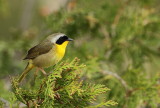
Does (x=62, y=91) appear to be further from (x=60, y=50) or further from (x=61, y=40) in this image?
(x=61, y=40)

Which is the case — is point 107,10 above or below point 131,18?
above

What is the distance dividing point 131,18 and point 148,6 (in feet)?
2.34

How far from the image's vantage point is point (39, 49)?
2.97 m

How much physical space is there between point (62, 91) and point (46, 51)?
0.93 meters

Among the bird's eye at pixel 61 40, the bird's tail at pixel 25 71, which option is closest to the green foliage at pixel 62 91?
the bird's tail at pixel 25 71

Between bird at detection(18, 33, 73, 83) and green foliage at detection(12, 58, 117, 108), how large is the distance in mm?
677

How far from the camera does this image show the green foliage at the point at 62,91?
6.72 ft

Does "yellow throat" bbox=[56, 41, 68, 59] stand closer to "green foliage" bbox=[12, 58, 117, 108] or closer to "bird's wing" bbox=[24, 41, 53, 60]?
"bird's wing" bbox=[24, 41, 53, 60]

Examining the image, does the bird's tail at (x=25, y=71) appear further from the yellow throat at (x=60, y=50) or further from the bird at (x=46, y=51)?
the yellow throat at (x=60, y=50)

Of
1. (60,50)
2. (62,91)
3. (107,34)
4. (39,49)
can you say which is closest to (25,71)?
(39,49)

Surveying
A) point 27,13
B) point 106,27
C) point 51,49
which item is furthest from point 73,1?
point 27,13

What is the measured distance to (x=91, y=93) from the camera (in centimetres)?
212

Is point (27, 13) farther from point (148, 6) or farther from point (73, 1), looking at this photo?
point (148, 6)

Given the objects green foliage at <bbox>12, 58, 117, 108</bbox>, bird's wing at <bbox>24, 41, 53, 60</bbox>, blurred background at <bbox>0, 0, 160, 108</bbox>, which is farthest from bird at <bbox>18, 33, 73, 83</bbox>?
blurred background at <bbox>0, 0, 160, 108</bbox>
